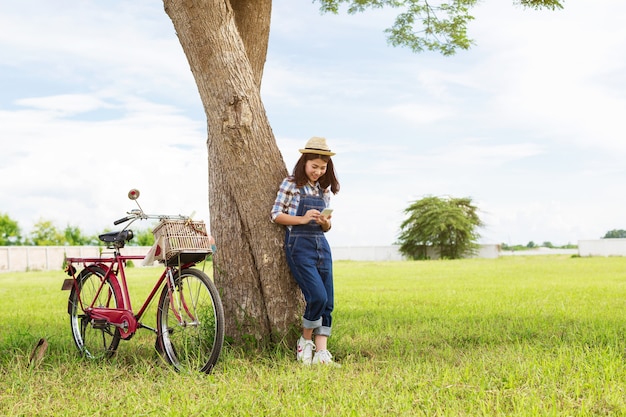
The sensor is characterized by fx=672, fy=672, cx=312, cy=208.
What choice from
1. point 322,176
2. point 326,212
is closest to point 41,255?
point 322,176

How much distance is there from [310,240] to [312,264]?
0.19 metres

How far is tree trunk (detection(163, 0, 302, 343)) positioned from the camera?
5684 millimetres

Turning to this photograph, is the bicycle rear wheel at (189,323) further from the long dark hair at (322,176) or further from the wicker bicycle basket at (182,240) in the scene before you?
the long dark hair at (322,176)

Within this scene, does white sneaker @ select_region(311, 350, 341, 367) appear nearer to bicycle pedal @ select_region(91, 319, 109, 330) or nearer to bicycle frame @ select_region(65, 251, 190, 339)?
bicycle frame @ select_region(65, 251, 190, 339)

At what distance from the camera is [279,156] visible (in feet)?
19.3

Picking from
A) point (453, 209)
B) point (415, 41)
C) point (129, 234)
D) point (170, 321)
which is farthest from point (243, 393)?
point (453, 209)

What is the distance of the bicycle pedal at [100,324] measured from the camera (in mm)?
5878

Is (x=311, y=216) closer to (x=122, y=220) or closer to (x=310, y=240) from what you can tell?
(x=310, y=240)

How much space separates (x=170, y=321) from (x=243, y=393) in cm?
123

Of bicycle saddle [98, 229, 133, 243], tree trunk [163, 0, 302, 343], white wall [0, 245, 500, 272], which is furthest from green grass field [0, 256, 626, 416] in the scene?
white wall [0, 245, 500, 272]

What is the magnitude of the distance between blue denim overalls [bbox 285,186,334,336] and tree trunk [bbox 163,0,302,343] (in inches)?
9.1

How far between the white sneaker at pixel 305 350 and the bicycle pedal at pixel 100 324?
5.62 feet

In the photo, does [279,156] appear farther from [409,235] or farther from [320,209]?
[409,235]

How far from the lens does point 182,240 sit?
5.11m
